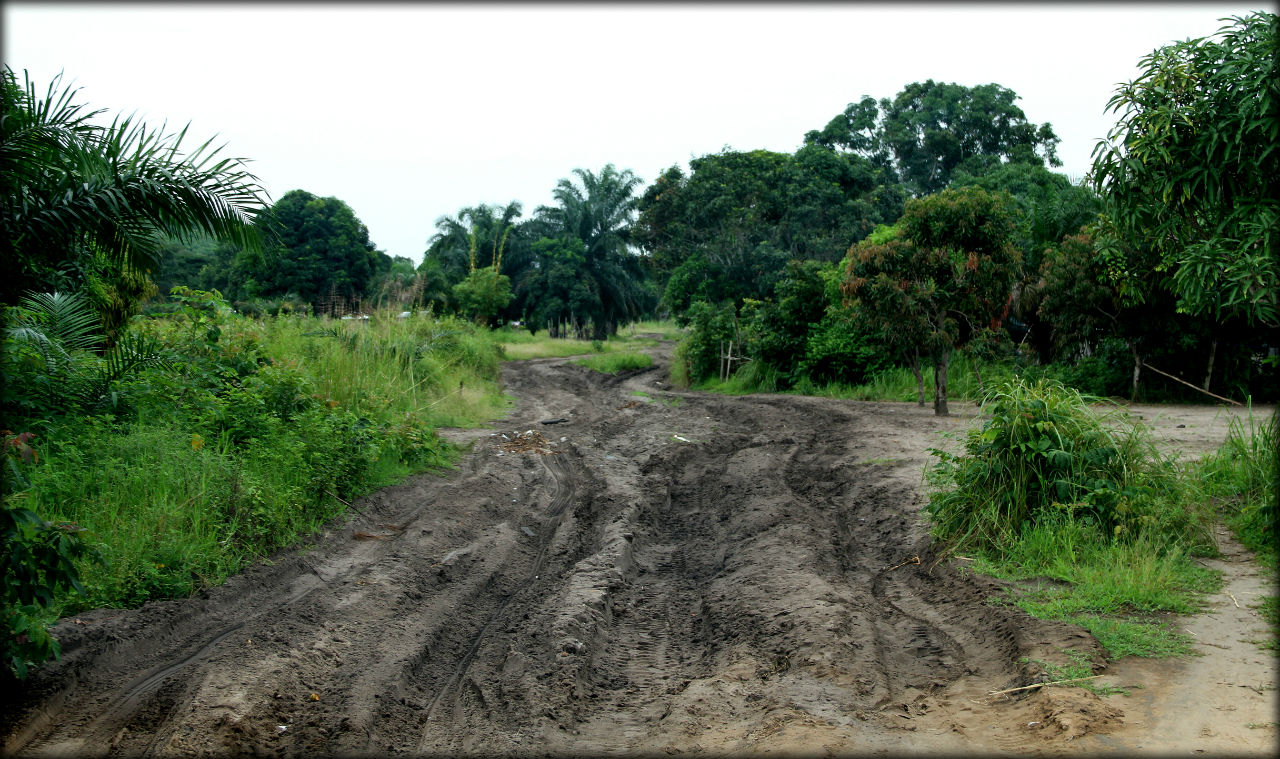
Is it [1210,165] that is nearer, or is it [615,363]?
[1210,165]

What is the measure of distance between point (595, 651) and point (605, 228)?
46.8 m

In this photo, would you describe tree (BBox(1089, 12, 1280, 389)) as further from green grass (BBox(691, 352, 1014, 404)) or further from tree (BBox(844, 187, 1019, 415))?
green grass (BBox(691, 352, 1014, 404))

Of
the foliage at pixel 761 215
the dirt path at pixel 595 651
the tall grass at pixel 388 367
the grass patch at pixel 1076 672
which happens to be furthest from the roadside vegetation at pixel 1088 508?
the foliage at pixel 761 215

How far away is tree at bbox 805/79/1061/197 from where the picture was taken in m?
37.2

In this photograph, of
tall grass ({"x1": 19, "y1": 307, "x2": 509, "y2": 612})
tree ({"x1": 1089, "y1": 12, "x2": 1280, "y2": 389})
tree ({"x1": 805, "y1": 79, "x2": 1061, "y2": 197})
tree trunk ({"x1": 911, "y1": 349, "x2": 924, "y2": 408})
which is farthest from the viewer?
tree ({"x1": 805, "y1": 79, "x2": 1061, "y2": 197})

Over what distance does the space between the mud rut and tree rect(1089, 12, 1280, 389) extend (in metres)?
2.56

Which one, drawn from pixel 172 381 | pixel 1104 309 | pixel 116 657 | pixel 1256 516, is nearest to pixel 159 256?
pixel 172 381

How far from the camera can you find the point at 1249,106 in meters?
5.11

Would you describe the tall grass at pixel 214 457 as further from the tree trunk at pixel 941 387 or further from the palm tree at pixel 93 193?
the tree trunk at pixel 941 387

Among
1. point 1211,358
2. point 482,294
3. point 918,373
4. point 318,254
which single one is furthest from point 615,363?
point 1211,358

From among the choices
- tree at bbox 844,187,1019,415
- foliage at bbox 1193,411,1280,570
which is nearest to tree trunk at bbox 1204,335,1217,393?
tree at bbox 844,187,1019,415

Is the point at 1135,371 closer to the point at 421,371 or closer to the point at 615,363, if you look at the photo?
the point at 421,371

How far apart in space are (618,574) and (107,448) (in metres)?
4.48

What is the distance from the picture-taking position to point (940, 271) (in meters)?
15.2
